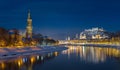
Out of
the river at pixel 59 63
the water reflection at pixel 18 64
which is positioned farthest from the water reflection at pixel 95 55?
the water reflection at pixel 18 64

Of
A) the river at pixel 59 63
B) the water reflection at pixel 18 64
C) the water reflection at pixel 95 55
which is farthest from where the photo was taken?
the water reflection at pixel 95 55

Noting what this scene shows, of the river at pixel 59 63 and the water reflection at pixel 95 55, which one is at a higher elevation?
the river at pixel 59 63

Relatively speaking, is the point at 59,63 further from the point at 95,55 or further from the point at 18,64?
the point at 95,55

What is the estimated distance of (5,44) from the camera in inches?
3147

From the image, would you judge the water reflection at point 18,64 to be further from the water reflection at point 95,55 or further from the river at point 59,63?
the water reflection at point 95,55

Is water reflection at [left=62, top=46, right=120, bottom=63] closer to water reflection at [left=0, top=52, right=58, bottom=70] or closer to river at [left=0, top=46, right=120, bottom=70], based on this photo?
river at [left=0, top=46, right=120, bottom=70]

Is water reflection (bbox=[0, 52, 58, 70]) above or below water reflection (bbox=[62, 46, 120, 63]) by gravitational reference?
above

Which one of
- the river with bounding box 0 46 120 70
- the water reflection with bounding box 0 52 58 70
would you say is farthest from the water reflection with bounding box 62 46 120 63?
the water reflection with bounding box 0 52 58 70

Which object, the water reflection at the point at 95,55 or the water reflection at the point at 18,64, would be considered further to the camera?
the water reflection at the point at 95,55

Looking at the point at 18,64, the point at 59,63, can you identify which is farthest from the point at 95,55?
the point at 18,64

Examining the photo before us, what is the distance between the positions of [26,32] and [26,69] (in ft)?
457

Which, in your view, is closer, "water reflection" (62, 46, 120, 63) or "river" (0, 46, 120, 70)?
"river" (0, 46, 120, 70)

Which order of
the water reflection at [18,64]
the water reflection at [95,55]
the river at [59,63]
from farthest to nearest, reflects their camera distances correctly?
the water reflection at [95,55] → the river at [59,63] → the water reflection at [18,64]

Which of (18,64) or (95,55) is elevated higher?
(18,64)
